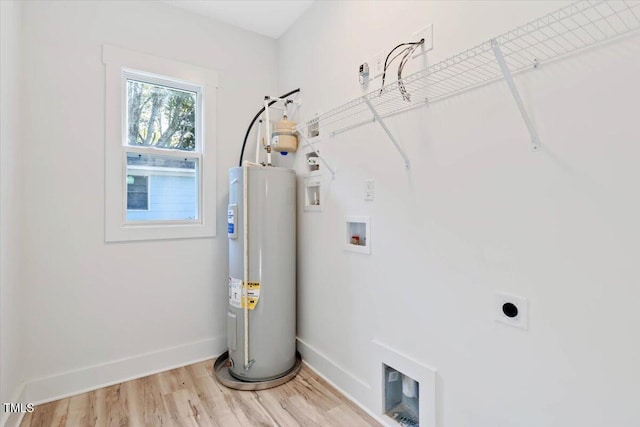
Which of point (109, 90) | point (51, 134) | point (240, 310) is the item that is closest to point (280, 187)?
point (240, 310)

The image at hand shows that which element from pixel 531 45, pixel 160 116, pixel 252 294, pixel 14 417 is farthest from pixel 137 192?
pixel 531 45

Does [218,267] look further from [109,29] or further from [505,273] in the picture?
[505,273]

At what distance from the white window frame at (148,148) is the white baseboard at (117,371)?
834 mm

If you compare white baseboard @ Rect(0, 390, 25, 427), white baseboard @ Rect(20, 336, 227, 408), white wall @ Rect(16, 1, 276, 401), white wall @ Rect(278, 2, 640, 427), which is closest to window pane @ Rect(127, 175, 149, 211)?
white wall @ Rect(16, 1, 276, 401)

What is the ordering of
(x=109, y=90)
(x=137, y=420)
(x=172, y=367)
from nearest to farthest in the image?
(x=137, y=420), (x=109, y=90), (x=172, y=367)

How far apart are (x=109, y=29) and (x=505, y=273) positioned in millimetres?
2723

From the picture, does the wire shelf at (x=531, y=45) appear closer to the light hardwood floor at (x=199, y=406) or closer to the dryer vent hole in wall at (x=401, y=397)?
the dryer vent hole in wall at (x=401, y=397)

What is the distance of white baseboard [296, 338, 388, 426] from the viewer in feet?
5.90

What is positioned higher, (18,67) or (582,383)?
(18,67)

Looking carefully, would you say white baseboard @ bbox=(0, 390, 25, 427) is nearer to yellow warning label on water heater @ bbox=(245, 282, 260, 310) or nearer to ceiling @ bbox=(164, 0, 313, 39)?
yellow warning label on water heater @ bbox=(245, 282, 260, 310)

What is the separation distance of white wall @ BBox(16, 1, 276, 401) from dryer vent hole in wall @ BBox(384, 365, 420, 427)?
141 cm

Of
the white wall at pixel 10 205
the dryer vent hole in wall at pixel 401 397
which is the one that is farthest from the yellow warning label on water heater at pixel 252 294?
the white wall at pixel 10 205

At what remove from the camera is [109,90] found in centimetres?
207

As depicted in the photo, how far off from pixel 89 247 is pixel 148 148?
771mm
